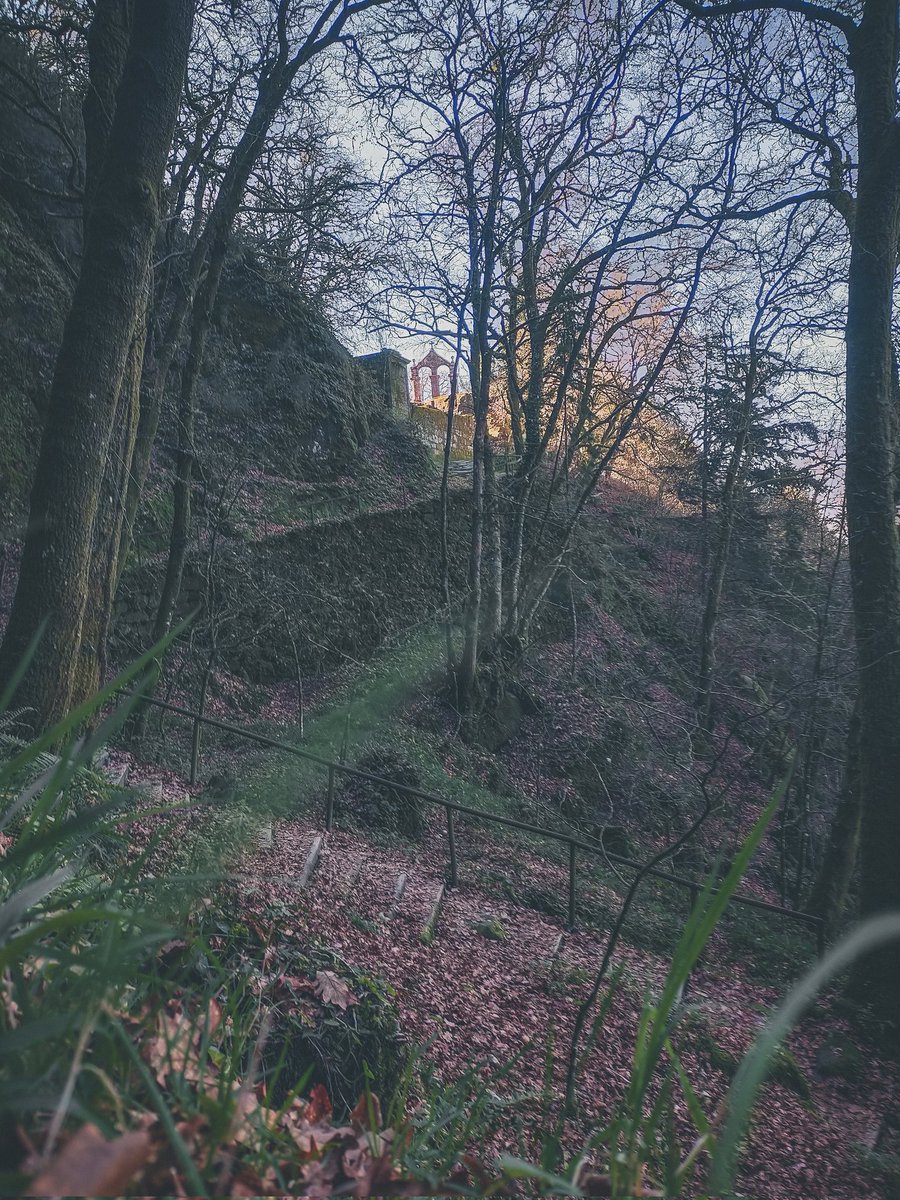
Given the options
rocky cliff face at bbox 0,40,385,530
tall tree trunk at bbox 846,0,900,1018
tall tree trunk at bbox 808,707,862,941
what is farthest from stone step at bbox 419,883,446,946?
rocky cliff face at bbox 0,40,385,530

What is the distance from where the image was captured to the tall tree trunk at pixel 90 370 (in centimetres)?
535

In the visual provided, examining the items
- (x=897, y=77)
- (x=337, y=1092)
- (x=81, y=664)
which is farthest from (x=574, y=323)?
(x=337, y=1092)

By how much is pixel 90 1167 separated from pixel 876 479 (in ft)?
27.3

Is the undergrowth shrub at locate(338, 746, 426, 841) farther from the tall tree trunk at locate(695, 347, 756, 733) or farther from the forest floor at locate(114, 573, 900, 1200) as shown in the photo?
the tall tree trunk at locate(695, 347, 756, 733)

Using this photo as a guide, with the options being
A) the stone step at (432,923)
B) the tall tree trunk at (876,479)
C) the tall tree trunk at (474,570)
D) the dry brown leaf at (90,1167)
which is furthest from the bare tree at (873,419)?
the dry brown leaf at (90,1167)

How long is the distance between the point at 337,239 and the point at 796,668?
33.3 ft

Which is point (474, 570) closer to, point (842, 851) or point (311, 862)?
point (842, 851)

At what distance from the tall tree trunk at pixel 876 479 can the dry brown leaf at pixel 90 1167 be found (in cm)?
748

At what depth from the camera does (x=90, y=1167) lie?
73 cm

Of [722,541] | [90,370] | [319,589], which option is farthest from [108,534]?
[722,541]

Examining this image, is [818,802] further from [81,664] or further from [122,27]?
[122,27]

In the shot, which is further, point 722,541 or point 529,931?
point 722,541

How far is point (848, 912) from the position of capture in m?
9.19

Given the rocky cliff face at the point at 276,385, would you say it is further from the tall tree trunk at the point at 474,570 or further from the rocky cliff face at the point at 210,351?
the tall tree trunk at the point at 474,570
